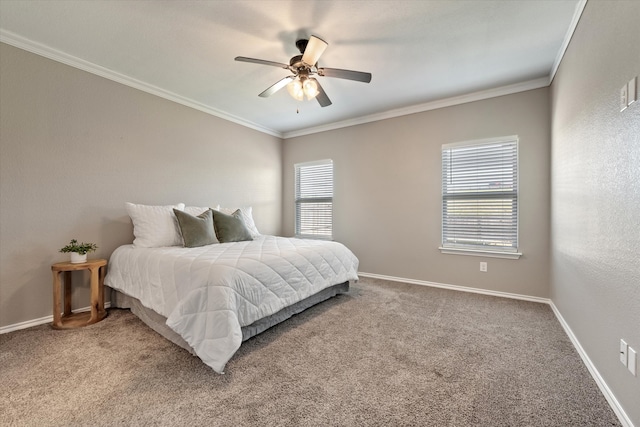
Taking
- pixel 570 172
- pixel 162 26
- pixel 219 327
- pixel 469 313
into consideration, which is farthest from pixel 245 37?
pixel 469 313

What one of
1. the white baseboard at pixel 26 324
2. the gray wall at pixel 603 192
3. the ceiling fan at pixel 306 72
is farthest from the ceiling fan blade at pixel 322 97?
the white baseboard at pixel 26 324

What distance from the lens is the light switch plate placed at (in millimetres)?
1232

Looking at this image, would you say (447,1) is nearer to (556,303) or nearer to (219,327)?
(219,327)

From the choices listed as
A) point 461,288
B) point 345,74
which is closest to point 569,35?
point 345,74

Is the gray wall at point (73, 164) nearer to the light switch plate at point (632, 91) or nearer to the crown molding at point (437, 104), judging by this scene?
the crown molding at point (437, 104)

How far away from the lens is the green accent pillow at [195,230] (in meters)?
2.86

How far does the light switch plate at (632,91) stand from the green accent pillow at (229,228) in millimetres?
3206

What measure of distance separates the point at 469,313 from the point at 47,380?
3.33 meters

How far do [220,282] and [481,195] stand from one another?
3.18 meters

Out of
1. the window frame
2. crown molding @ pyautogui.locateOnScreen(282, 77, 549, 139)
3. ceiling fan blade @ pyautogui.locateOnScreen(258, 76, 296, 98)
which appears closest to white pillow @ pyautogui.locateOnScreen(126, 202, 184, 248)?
ceiling fan blade @ pyautogui.locateOnScreen(258, 76, 296, 98)

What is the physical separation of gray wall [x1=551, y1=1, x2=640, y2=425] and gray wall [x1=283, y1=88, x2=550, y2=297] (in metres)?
0.72

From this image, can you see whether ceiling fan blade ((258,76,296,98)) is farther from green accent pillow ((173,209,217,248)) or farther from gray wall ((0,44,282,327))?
gray wall ((0,44,282,327))

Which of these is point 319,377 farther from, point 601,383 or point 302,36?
point 302,36

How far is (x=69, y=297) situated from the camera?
2674 millimetres
